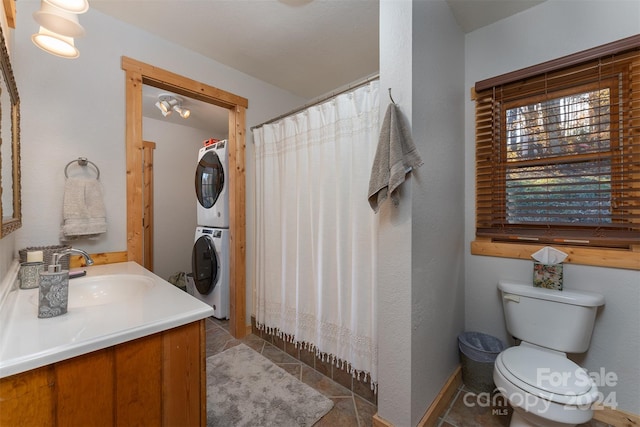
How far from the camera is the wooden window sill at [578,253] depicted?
1.39 m

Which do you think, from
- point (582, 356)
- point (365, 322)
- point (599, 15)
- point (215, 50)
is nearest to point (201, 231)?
point (215, 50)

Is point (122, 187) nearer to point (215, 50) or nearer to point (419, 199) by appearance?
point (215, 50)

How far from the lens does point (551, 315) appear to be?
1.46 m

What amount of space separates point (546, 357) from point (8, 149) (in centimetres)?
277

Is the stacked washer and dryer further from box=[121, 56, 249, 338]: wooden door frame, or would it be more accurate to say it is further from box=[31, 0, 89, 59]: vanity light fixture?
box=[31, 0, 89, 59]: vanity light fixture

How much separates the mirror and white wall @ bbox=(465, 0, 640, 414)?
2.49 metres

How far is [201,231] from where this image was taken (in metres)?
2.93

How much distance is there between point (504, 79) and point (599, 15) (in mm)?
502

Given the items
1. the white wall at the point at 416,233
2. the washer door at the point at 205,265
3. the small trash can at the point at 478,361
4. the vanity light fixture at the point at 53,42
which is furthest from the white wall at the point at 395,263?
the washer door at the point at 205,265

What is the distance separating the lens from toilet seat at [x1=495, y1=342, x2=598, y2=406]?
3.58 ft

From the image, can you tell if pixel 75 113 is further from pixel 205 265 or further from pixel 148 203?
pixel 148 203

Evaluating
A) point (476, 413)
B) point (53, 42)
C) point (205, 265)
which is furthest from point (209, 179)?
point (476, 413)

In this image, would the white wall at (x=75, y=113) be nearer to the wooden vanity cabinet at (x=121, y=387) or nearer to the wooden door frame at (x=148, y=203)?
the wooden vanity cabinet at (x=121, y=387)

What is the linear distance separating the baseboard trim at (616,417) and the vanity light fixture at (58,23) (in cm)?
315
